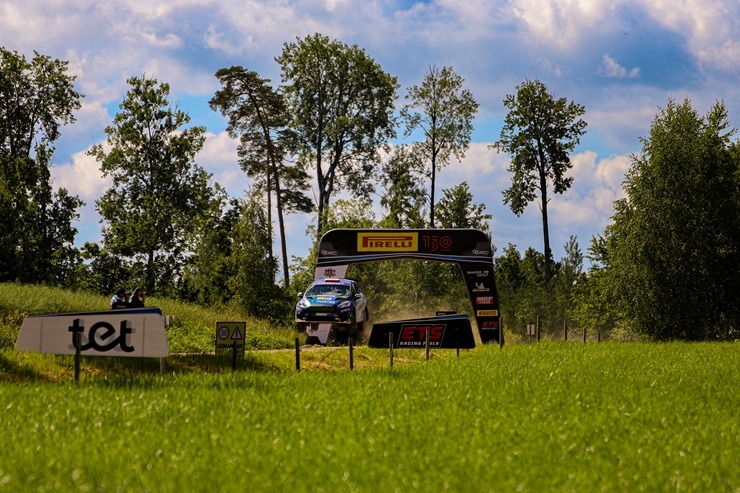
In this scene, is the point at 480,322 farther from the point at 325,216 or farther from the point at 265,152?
the point at 265,152

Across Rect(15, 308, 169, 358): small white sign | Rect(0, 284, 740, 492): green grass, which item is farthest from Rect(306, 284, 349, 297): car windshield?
Rect(15, 308, 169, 358): small white sign

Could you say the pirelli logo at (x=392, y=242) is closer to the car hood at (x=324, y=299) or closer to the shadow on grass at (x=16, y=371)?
the car hood at (x=324, y=299)

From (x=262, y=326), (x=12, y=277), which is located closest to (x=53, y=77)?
(x=12, y=277)

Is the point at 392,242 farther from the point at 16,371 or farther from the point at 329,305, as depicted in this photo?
the point at 16,371

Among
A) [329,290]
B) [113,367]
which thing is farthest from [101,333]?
[329,290]

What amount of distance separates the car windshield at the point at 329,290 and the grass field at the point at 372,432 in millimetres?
15754

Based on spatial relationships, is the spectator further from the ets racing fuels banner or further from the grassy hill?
the ets racing fuels banner

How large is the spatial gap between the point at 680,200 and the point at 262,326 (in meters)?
24.9

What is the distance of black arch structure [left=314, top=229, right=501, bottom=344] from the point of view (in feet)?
126

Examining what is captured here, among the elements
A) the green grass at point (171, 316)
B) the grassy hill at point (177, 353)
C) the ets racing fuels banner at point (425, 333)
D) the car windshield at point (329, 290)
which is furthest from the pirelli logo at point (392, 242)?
the ets racing fuels banner at point (425, 333)

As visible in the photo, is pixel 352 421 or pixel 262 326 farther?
pixel 262 326

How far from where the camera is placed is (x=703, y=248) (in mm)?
49656

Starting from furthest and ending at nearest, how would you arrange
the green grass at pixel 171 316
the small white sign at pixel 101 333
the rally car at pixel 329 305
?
the rally car at pixel 329 305, the green grass at pixel 171 316, the small white sign at pixel 101 333

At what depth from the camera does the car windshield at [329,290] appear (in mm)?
37156
